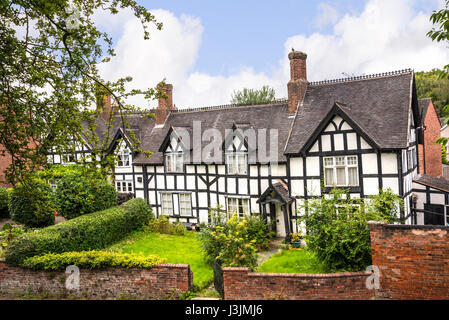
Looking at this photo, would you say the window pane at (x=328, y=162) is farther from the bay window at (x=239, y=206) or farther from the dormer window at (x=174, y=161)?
the dormer window at (x=174, y=161)

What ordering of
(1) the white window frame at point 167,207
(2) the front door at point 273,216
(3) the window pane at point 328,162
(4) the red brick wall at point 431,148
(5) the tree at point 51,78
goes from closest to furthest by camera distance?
(5) the tree at point 51,78
(3) the window pane at point 328,162
(2) the front door at point 273,216
(4) the red brick wall at point 431,148
(1) the white window frame at point 167,207

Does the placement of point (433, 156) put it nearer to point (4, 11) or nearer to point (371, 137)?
point (371, 137)

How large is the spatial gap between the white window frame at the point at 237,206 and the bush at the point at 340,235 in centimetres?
888

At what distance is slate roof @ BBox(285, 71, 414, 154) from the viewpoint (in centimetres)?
1777

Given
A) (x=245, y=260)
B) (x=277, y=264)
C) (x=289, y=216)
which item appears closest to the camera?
(x=245, y=260)

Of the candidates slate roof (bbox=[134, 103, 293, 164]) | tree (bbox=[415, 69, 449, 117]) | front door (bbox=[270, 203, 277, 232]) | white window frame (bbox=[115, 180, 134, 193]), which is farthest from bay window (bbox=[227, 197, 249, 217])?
tree (bbox=[415, 69, 449, 117])

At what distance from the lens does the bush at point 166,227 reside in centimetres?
2305

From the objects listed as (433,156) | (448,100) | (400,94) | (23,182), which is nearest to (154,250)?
(23,182)

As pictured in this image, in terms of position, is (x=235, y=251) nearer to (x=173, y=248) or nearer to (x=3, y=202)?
(x=173, y=248)

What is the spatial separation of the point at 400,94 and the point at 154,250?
16119 mm

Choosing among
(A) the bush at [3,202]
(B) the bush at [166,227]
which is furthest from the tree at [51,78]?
(A) the bush at [3,202]

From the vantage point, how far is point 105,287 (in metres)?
13.0

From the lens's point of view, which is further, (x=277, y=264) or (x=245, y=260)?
(x=277, y=264)
